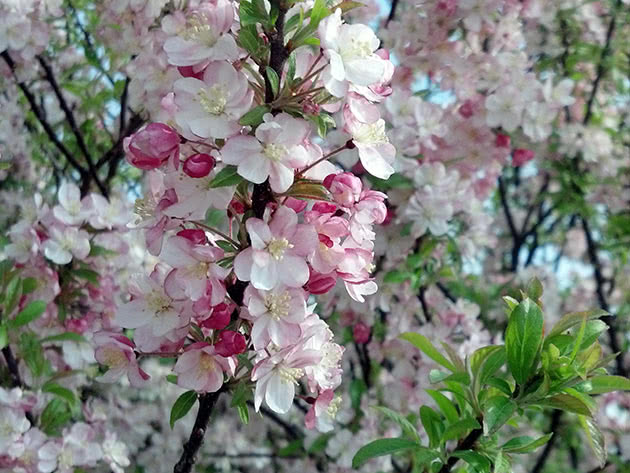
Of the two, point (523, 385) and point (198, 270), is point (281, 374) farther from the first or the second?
point (523, 385)

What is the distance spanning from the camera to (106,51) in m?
2.61

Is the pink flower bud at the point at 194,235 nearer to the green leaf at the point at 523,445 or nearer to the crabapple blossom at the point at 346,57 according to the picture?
the crabapple blossom at the point at 346,57

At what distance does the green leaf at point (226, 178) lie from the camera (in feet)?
3.64

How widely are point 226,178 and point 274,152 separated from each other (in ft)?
0.28

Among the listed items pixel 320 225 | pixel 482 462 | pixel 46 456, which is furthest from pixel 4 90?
pixel 482 462

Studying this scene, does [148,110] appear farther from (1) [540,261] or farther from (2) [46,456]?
(1) [540,261]

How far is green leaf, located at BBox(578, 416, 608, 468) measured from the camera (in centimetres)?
125

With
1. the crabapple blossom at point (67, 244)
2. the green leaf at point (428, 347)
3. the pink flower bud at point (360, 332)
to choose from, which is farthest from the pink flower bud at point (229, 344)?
the pink flower bud at point (360, 332)

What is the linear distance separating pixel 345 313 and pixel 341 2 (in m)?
1.61

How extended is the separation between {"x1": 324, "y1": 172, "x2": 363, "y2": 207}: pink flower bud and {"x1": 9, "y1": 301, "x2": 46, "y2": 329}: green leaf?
3.52 ft

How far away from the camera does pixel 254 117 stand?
1.10 metres

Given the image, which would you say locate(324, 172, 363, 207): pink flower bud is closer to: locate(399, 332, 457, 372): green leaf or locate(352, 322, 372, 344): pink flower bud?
locate(399, 332, 457, 372): green leaf

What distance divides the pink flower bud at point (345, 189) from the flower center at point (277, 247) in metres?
0.10

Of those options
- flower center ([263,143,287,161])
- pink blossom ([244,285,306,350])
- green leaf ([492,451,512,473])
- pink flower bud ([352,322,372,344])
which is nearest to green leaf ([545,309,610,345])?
green leaf ([492,451,512,473])
